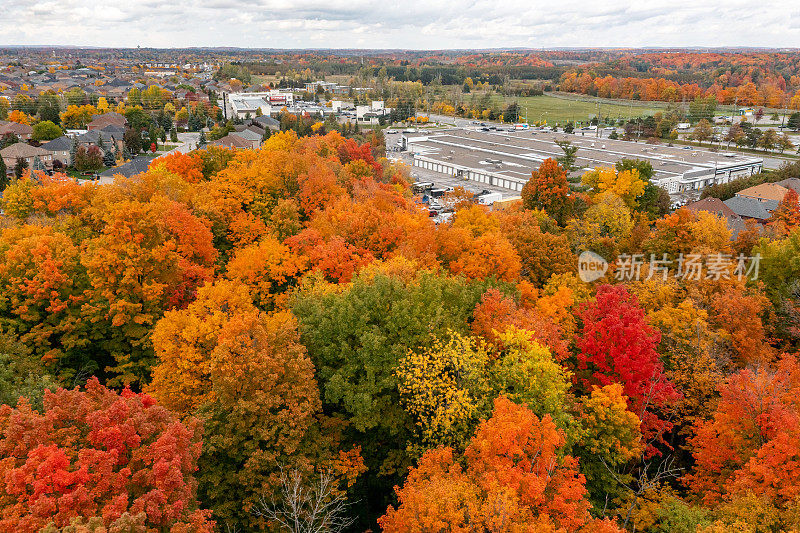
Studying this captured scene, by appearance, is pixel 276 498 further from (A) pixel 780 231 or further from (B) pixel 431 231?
Answer: (A) pixel 780 231

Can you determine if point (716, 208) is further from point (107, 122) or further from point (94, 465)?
point (107, 122)

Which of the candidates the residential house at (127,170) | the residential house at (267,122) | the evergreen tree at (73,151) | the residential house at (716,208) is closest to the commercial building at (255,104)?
the residential house at (267,122)

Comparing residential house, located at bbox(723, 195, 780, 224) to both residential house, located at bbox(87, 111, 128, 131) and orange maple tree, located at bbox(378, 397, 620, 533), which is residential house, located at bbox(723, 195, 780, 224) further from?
residential house, located at bbox(87, 111, 128, 131)

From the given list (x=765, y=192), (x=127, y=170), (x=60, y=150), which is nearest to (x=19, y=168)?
(x=60, y=150)

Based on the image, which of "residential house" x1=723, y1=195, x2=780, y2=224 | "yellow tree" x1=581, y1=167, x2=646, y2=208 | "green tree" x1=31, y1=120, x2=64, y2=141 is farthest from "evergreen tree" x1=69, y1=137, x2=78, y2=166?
"residential house" x1=723, y1=195, x2=780, y2=224

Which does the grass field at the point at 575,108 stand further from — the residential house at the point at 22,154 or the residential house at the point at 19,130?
the residential house at the point at 19,130

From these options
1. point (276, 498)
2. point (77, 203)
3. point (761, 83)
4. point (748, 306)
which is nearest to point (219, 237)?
point (77, 203)
